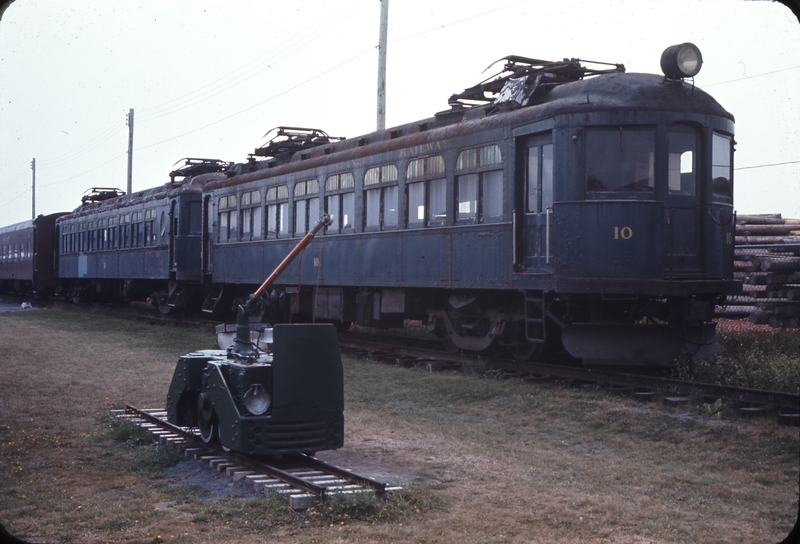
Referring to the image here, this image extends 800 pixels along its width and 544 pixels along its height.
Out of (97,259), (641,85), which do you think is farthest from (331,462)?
(97,259)

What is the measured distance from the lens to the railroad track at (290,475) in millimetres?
6250

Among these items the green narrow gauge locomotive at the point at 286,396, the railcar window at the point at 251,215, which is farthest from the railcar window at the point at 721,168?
the railcar window at the point at 251,215

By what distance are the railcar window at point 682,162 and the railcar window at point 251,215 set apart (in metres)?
11.2

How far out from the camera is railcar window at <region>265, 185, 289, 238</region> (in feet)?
63.0

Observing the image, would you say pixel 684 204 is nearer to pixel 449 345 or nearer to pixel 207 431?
pixel 449 345

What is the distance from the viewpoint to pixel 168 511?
605 cm

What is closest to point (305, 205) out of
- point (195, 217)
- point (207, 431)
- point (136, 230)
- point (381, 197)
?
point (381, 197)

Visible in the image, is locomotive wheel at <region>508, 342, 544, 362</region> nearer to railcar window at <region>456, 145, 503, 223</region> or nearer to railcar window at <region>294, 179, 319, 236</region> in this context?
railcar window at <region>456, 145, 503, 223</region>

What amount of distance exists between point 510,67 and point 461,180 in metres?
1.98

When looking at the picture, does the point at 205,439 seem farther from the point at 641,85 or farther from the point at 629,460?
the point at 641,85

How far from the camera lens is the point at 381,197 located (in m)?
15.7

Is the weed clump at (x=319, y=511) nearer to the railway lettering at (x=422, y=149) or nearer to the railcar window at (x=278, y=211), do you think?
the railway lettering at (x=422, y=149)

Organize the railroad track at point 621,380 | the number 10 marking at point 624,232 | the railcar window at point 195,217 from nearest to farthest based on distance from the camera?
1. the railroad track at point 621,380
2. the number 10 marking at point 624,232
3. the railcar window at point 195,217

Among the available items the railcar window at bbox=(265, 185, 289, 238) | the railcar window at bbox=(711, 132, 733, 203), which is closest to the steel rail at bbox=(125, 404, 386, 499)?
the railcar window at bbox=(711, 132, 733, 203)
